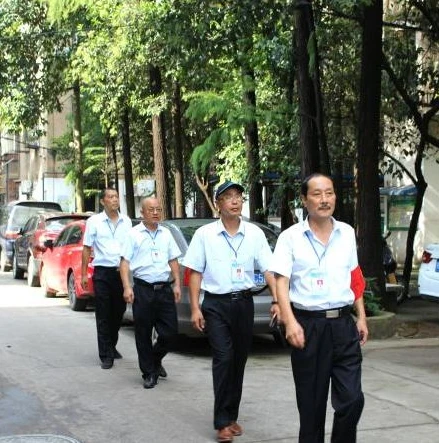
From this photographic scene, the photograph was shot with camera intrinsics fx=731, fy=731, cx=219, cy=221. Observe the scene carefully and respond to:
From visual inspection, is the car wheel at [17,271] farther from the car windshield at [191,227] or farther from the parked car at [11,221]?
the car windshield at [191,227]

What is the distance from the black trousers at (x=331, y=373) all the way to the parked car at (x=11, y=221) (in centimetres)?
1617

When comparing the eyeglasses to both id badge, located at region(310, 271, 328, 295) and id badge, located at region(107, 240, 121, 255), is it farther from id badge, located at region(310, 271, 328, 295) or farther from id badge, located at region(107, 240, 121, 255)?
id badge, located at region(107, 240, 121, 255)

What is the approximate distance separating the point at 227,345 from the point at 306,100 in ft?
23.3

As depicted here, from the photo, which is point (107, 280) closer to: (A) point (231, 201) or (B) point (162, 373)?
(B) point (162, 373)

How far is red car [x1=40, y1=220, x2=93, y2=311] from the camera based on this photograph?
12398mm

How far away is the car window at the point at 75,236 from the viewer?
42.4 feet

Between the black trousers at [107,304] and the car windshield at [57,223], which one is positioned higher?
the car windshield at [57,223]

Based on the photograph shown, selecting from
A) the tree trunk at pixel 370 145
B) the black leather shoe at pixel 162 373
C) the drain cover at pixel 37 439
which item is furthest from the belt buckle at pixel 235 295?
the tree trunk at pixel 370 145

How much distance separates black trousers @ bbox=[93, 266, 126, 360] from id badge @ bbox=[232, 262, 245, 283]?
277cm

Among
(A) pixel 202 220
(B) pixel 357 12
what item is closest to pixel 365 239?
(A) pixel 202 220

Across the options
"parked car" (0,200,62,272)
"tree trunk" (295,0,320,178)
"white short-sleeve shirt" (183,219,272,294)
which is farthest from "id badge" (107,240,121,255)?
"parked car" (0,200,62,272)

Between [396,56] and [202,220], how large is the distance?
683 centimetres

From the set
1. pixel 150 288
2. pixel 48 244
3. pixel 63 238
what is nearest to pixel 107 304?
pixel 150 288

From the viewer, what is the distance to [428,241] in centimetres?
2305
